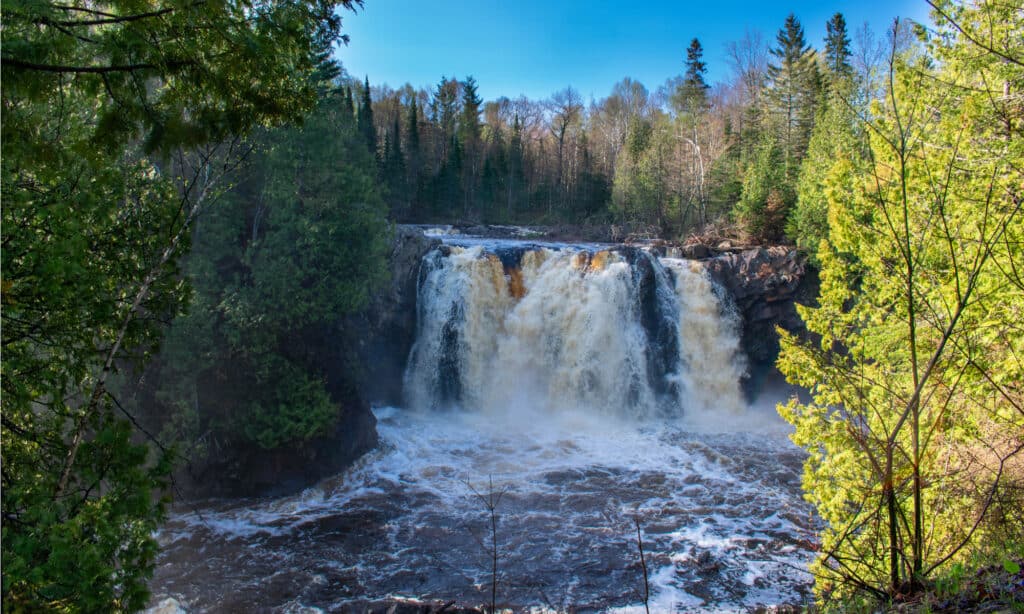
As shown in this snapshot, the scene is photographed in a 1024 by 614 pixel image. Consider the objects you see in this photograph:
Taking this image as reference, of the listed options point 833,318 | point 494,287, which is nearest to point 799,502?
point 833,318

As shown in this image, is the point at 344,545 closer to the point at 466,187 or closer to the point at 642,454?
the point at 642,454

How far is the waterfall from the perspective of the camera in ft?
55.2

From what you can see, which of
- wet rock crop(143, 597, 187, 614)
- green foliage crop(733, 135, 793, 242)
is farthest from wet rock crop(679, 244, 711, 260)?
wet rock crop(143, 597, 187, 614)

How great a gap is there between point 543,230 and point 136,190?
30.8 meters

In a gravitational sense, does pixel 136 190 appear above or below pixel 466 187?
below

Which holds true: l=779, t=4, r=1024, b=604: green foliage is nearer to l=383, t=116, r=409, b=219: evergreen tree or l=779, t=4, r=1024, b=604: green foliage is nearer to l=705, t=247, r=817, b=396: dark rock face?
l=705, t=247, r=817, b=396: dark rock face

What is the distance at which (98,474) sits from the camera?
3.73 meters

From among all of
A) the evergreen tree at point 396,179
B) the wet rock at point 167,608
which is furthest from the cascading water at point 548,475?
the evergreen tree at point 396,179

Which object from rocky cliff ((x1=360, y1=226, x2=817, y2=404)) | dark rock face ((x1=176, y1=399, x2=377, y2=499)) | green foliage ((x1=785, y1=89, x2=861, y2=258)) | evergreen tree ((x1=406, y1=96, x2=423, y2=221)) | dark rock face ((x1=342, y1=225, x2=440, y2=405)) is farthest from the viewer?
evergreen tree ((x1=406, y1=96, x2=423, y2=221))

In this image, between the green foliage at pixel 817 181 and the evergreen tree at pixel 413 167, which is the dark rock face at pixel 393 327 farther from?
the evergreen tree at pixel 413 167

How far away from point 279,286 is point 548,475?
7.12 m

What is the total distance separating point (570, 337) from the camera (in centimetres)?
1709

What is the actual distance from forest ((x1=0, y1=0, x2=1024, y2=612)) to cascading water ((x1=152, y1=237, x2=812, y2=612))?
2.35 metres

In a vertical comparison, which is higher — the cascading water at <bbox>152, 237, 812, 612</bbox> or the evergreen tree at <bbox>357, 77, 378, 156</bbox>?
the evergreen tree at <bbox>357, 77, 378, 156</bbox>
